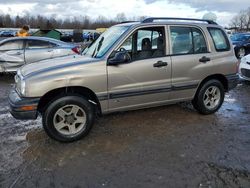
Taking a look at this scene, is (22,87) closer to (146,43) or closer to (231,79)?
(146,43)

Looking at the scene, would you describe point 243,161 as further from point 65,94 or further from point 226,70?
point 65,94

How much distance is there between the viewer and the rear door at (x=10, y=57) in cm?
1012

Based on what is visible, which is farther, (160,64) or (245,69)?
(245,69)

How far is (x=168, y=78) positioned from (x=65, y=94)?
73.6 inches

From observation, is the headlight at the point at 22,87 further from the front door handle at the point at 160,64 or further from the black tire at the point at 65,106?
the front door handle at the point at 160,64

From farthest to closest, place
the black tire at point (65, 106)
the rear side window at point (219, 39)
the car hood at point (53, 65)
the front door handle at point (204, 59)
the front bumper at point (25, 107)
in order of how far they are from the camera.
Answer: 1. the rear side window at point (219, 39)
2. the front door handle at point (204, 59)
3. the car hood at point (53, 65)
4. the black tire at point (65, 106)
5. the front bumper at point (25, 107)

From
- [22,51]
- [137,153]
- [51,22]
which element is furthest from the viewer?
[51,22]

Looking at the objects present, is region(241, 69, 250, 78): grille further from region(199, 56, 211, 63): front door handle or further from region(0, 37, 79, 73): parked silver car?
region(0, 37, 79, 73): parked silver car

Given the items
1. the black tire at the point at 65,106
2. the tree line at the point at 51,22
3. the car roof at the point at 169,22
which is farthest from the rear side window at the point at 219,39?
the tree line at the point at 51,22

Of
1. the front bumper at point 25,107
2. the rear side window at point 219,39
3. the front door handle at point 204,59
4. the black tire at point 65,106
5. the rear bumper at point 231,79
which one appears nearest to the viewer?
the front bumper at point 25,107

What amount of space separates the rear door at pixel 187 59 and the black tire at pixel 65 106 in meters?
1.65

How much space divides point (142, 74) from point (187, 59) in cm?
100

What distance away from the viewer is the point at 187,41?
220 inches

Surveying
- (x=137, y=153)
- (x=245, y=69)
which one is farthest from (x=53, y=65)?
(x=245, y=69)
